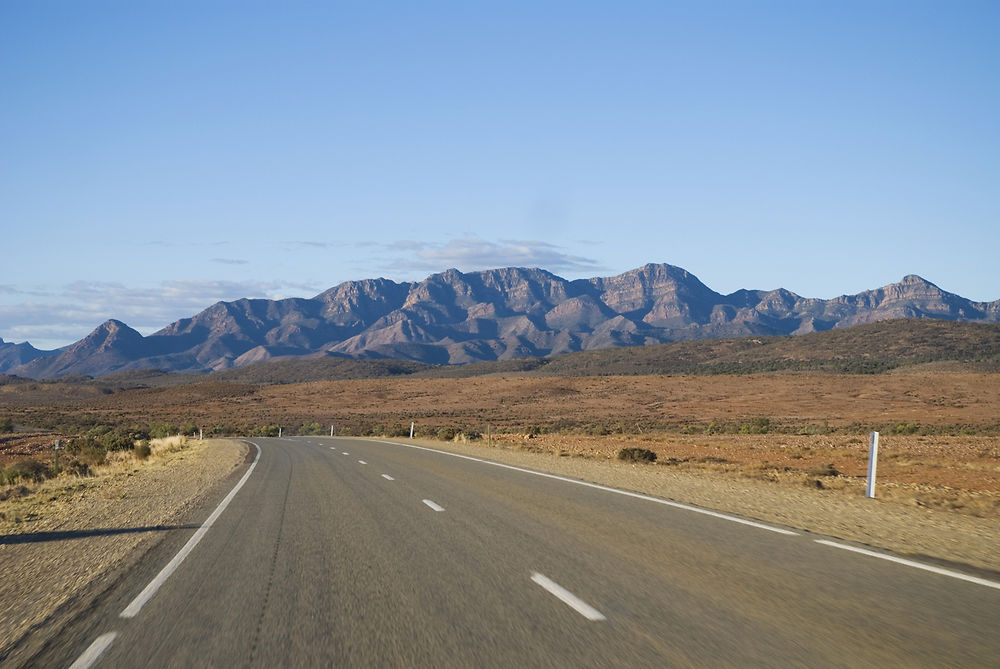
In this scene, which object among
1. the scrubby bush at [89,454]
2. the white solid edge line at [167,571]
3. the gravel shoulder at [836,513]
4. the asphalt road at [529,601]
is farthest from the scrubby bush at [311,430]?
the asphalt road at [529,601]

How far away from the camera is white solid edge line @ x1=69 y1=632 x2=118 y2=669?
5340 millimetres

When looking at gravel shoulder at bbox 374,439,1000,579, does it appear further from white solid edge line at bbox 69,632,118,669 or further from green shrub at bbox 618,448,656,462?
white solid edge line at bbox 69,632,118,669

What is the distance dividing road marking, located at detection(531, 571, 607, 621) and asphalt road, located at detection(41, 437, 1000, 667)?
0.10 feet

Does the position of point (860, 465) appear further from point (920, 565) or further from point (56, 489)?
point (56, 489)

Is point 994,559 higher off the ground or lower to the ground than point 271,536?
higher

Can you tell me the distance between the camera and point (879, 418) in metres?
59.7

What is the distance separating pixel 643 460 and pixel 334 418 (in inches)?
2800

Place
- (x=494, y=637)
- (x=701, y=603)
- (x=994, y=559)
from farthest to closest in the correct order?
1. (x=994, y=559)
2. (x=701, y=603)
3. (x=494, y=637)

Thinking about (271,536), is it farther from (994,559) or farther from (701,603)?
(994,559)

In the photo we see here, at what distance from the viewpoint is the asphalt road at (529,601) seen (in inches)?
216

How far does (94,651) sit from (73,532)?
23.0ft

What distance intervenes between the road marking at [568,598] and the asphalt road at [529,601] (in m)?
0.03

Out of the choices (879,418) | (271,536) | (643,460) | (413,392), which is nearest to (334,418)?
(413,392)

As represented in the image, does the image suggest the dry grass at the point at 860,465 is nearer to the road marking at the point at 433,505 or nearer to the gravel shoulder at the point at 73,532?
the road marking at the point at 433,505
